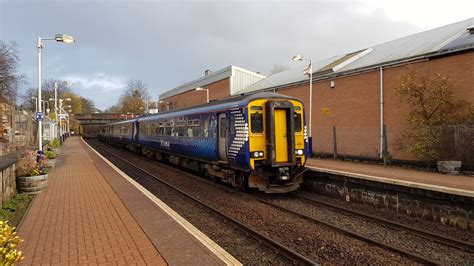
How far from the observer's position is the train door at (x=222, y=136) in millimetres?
11281

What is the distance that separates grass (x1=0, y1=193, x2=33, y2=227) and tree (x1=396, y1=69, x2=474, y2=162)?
13.3 m

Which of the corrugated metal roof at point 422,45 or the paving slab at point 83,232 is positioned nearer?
the paving slab at point 83,232

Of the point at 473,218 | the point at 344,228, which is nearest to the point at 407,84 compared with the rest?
the point at 473,218

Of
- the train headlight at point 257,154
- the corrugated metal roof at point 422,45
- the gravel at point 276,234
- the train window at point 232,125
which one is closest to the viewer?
the gravel at point 276,234

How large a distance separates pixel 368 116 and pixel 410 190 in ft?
33.2

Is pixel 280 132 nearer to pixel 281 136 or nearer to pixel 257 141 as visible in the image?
pixel 281 136

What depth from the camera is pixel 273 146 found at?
1011 centimetres

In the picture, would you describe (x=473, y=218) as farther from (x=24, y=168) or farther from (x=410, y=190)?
(x=24, y=168)

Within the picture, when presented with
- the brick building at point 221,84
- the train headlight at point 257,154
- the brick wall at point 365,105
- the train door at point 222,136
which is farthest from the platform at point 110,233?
the brick building at point 221,84

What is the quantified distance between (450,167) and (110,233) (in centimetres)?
1127

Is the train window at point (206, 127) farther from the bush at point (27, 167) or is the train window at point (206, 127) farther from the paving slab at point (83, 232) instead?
the bush at point (27, 167)

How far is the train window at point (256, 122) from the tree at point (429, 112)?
7168mm

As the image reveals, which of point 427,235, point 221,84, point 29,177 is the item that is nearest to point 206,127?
point 29,177

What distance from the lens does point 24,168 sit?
1009cm
